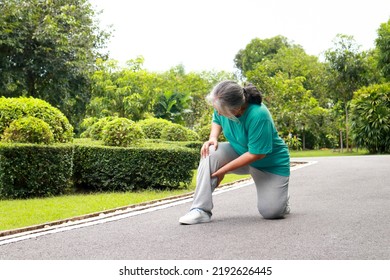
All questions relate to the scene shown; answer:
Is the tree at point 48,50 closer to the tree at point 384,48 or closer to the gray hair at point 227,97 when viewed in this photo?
the tree at point 384,48

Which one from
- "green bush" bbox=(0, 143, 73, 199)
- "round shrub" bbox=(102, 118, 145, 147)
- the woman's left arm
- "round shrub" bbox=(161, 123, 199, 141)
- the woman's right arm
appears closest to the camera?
the woman's left arm

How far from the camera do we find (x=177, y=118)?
28750 millimetres

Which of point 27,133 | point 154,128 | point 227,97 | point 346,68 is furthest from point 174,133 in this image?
point 346,68

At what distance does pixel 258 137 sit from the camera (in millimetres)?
5508

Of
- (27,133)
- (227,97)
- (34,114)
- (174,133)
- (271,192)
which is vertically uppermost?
(34,114)

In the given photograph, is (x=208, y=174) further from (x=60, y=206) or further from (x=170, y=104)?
(x=170, y=104)

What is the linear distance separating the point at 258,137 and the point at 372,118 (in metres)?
24.1

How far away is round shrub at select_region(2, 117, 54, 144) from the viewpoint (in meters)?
9.24

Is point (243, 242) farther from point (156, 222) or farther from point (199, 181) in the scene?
point (156, 222)

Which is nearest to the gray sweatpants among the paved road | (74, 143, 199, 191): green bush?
the paved road

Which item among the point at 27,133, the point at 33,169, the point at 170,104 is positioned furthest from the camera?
the point at 170,104

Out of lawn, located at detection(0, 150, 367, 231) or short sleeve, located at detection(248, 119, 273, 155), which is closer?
short sleeve, located at detection(248, 119, 273, 155)

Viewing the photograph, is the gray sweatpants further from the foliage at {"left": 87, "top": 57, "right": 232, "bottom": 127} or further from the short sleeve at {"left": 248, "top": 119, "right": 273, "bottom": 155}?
the foliage at {"left": 87, "top": 57, "right": 232, "bottom": 127}

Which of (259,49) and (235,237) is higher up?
(259,49)
